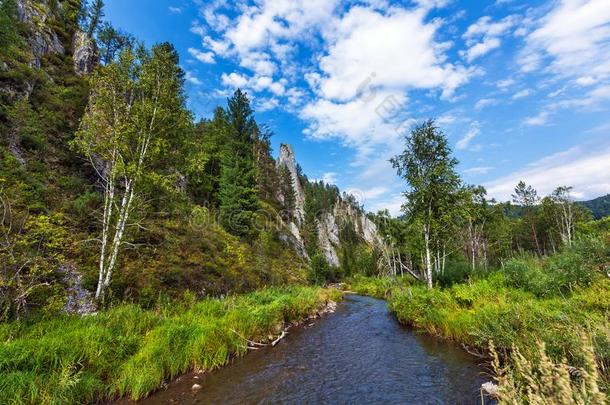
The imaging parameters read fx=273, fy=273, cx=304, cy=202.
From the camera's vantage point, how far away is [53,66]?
28.2m

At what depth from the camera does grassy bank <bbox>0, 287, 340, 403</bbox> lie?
252 inches

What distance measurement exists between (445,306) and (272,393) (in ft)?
35.6

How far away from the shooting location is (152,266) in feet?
53.7

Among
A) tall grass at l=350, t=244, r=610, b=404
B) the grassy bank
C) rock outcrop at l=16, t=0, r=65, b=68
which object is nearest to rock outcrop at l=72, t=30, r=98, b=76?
rock outcrop at l=16, t=0, r=65, b=68

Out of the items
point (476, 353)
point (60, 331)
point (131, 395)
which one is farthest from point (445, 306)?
point (60, 331)

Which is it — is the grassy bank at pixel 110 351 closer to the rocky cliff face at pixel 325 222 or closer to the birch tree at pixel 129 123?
the birch tree at pixel 129 123

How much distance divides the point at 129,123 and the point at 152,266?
27.0 feet

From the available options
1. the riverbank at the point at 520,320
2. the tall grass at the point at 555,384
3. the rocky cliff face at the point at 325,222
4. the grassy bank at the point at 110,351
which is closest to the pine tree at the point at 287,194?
the rocky cliff face at the point at 325,222

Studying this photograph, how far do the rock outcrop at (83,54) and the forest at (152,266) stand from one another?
224mm

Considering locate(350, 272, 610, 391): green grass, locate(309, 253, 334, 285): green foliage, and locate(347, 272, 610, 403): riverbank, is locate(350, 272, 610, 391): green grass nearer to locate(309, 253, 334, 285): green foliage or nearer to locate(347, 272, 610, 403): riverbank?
locate(347, 272, 610, 403): riverbank

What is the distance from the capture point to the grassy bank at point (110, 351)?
6395 millimetres

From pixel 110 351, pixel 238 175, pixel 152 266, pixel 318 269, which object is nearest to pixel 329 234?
pixel 318 269

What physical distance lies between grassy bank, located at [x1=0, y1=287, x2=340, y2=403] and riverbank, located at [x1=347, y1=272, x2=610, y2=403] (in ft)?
29.9

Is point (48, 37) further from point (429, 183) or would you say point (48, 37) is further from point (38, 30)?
point (429, 183)
